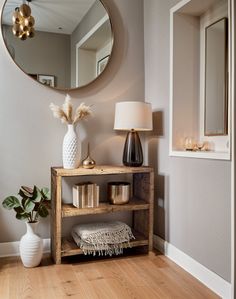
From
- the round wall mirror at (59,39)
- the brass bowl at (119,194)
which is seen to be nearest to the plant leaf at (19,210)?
the brass bowl at (119,194)

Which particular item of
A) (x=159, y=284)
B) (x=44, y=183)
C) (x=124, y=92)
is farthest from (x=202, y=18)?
(x=159, y=284)

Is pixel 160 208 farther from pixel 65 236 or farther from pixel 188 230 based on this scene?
pixel 65 236

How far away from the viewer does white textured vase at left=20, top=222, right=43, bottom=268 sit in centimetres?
217

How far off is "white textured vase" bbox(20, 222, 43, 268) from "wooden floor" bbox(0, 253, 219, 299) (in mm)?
48

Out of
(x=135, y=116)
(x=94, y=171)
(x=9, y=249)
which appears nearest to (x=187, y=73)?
(x=135, y=116)

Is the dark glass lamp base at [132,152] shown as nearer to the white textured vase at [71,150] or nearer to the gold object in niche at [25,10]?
the white textured vase at [71,150]

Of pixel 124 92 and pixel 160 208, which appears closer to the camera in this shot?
pixel 160 208

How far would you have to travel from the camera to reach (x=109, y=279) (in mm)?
2025

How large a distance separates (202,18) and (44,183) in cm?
185

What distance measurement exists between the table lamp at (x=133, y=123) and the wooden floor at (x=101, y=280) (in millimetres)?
804

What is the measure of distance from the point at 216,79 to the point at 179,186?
855 mm

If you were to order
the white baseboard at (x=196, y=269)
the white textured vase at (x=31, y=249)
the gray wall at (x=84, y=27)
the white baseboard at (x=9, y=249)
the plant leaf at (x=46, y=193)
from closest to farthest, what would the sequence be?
1. the white baseboard at (x=196, y=269)
2. the white textured vase at (x=31, y=249)
3. the plant leaf at (x=46, y=193)
4. the white baseboard at (x=9, y=249)
5. the gray wall at (x=84, y=27)

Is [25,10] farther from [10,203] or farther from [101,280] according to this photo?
[101,280]

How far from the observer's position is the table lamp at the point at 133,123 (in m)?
2.39
